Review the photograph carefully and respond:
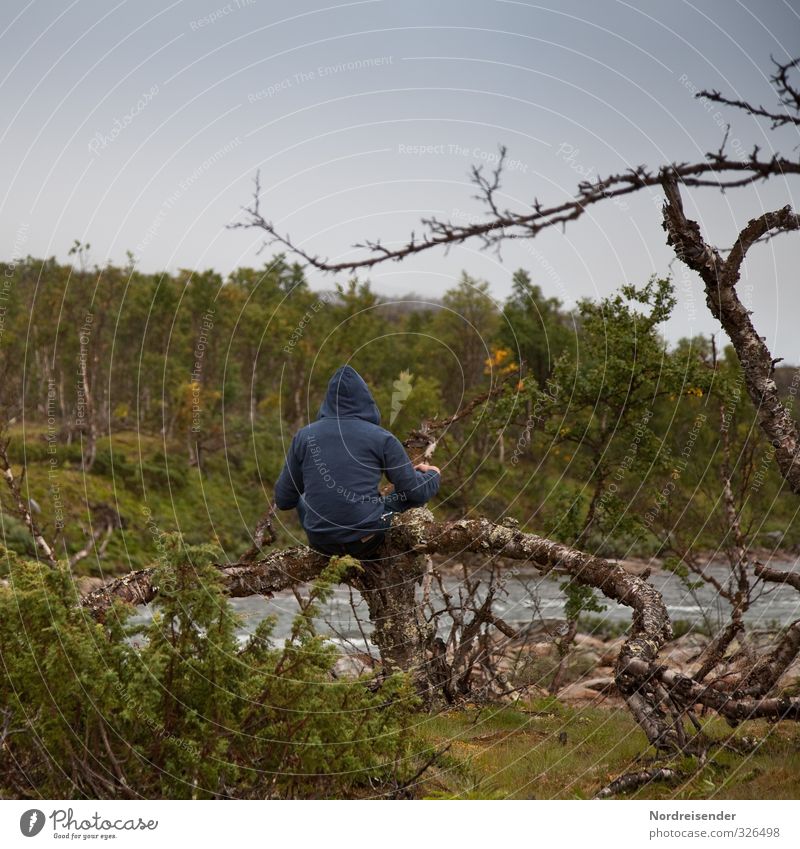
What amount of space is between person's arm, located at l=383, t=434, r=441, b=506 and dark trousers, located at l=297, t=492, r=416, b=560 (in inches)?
7.1

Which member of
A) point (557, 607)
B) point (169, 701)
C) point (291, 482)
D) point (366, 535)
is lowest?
point (557, 607)

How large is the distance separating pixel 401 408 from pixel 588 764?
277 centimetres

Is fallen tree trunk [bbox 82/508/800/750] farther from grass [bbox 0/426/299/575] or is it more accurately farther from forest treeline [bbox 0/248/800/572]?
grass [bbox 0/426/299/575]

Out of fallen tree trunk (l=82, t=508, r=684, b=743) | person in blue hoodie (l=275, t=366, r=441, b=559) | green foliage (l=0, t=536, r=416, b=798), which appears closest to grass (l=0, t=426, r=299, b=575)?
fallen tree trunk (l=82, t=508, r=684, b=743)

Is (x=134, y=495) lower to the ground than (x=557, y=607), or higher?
higher

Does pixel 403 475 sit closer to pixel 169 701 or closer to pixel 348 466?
pixel 348 466

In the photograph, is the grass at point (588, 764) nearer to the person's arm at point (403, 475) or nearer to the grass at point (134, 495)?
the person's arm at point (403, 475)

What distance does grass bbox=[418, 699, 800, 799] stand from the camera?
4.45 metres

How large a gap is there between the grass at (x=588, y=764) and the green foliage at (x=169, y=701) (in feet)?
2.29

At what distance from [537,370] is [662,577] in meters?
6.31

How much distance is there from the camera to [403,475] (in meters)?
5.93

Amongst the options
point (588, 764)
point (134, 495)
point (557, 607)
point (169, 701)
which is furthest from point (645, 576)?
point (134, 495)

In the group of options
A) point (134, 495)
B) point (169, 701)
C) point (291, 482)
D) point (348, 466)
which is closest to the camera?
point (169, 701)

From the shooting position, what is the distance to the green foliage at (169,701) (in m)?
3.80
